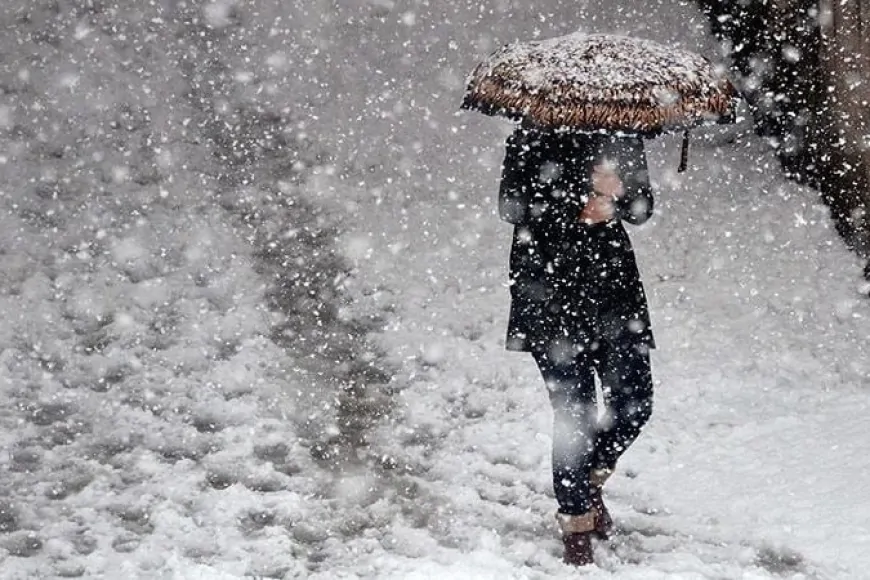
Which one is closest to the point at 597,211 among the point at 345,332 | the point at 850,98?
the point at 345,332

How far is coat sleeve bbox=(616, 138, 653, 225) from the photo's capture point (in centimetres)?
413

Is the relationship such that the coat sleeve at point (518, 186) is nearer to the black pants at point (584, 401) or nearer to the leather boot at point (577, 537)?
the black pants at point (584, 401)

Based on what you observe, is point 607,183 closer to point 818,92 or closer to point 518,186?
point 518,186

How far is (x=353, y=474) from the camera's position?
18.1ft

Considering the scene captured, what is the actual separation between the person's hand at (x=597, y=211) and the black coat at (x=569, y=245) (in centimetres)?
2

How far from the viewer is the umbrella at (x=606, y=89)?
3.85 metres

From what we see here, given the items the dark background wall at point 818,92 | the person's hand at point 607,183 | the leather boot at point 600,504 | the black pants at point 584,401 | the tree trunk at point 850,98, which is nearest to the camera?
the person's hand at point 607,183

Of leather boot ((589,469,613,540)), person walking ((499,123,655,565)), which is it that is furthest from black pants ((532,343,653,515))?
leather boot ((589,469,613,540))

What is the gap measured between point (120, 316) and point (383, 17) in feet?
21.1

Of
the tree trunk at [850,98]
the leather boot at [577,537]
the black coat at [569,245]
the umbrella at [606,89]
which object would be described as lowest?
the leather boot at [577,537]

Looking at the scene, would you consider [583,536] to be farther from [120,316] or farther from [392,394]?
[120,316]

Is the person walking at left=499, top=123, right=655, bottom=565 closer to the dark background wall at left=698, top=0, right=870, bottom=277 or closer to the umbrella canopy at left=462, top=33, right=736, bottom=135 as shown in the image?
the umbrella canopy at left=462, top=33, right=736, bottom=135

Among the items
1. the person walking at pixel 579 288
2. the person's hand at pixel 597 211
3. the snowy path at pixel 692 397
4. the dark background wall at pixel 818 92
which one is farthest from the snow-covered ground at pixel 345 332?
the person's hand at pixel 597 211

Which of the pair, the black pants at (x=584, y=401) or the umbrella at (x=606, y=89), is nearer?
the umbrella at (x=606, y=89)
